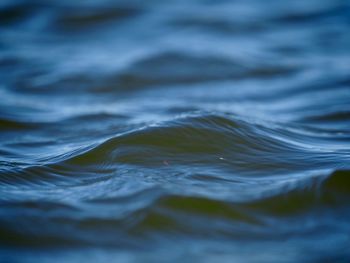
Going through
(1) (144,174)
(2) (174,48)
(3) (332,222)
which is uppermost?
(2) (174,48)

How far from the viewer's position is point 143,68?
5082mm

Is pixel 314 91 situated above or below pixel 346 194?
above

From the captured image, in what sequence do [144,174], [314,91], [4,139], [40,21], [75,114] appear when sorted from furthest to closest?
[40,21], [314,91], [75,114], [4,139], [144,174]

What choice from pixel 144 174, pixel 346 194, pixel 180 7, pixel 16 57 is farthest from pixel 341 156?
pixel 180 7

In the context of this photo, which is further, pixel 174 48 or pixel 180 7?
pixel 180 7

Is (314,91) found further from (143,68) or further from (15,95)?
(15,95)

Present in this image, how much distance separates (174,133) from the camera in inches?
124

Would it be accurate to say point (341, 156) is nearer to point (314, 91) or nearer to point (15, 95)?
point (314, 91)

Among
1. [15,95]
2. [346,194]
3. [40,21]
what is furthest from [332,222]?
[40,21]

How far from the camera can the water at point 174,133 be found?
85.0 inches

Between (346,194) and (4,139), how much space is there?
209 centimetres

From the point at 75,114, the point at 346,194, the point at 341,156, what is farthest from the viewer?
the point at 75,114

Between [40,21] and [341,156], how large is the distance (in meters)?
4.33

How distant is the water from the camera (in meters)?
2.16
